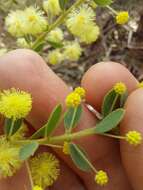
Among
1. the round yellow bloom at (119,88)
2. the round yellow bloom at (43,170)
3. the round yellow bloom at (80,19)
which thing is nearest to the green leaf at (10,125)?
the round yellow bloom at (43,170)

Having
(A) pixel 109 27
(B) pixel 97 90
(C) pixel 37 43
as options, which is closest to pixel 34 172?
(B) pixel 97 90

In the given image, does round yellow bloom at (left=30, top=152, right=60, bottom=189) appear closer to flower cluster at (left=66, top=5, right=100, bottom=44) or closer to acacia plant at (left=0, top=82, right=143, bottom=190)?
acacia plant at (left=0, top=82, right=143, bottom=190)

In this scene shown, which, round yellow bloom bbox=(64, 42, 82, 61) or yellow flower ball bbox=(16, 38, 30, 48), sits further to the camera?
round yellow bloom bbox=(64, 42, 82, 61)

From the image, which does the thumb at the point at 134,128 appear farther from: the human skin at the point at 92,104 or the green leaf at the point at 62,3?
the green leaf at the point at 62,3

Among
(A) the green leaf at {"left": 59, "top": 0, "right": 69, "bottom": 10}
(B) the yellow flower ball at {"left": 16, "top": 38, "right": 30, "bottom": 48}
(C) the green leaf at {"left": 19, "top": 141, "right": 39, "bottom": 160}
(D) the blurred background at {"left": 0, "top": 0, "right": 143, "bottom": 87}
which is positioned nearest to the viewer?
(C) the green leaf at {"left": 19, "top": 141, "right": 39, "bottom": 160}

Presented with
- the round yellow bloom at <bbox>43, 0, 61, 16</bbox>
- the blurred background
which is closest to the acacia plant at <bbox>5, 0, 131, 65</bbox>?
the round yellow bloom at <bbox>43, 0, 61, 16</bbox>

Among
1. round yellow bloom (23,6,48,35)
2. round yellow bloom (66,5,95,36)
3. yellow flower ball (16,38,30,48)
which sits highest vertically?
round yellow bloom (23,6,48,35)
